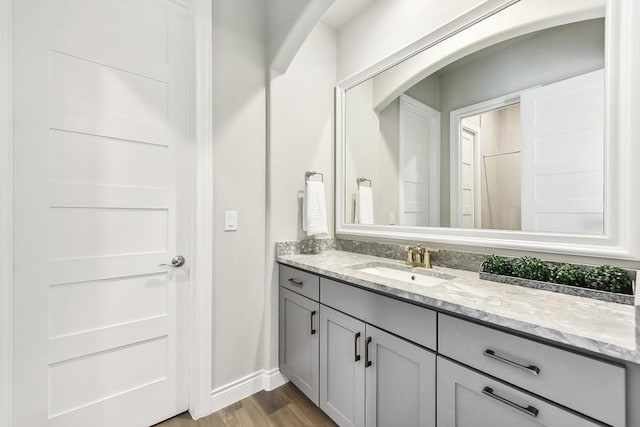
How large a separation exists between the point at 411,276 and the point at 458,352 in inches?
25.0

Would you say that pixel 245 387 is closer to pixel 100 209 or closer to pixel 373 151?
pixel 100 209

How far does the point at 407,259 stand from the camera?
166 cm

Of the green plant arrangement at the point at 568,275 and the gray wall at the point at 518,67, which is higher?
the gray wall at the point at 518,67

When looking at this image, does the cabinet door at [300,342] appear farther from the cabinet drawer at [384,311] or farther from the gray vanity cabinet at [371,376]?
the cabinet drawer at [384,311]

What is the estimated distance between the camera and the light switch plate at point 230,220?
1.74 m


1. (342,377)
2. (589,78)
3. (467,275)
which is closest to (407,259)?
(467,275)

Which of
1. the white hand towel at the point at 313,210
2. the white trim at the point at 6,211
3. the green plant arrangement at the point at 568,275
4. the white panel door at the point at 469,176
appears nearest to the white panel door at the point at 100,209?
the white trim at the point at 6,211

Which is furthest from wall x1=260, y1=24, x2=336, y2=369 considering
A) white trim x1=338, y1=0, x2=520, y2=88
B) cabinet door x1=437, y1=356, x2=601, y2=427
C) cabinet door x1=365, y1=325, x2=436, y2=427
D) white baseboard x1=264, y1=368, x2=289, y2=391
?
cabinet door x1=437, y1=356, x2=601, y2=427

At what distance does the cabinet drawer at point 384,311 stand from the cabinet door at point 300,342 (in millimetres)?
182

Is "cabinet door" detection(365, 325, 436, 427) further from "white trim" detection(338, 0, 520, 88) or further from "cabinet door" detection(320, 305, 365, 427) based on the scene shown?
"white trim" detection(338, 0, 520, 88)

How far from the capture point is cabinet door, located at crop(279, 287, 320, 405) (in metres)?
1.61

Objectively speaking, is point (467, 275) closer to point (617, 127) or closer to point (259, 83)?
point (617, 127)

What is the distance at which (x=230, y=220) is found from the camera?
1.75m

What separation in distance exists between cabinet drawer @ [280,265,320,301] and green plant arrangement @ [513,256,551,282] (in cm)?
94
